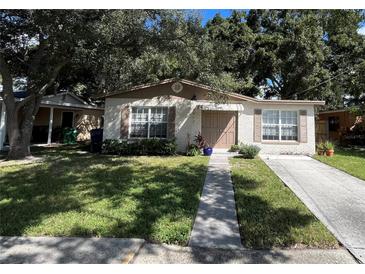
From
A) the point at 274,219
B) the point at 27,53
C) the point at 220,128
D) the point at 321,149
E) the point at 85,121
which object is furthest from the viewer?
the point at 85,121

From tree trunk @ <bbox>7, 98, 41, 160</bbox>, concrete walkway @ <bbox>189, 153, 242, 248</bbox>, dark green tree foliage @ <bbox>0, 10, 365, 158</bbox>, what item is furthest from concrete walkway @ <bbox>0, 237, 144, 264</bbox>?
tree trunk @ <bbox>7, 98, 41, 160</bbox>

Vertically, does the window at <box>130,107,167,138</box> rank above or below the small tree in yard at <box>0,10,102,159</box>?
below

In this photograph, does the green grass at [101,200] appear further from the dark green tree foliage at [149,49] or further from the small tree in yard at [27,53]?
the dark green tree foliage at [149,49]

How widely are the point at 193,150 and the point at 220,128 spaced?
7.47 ft

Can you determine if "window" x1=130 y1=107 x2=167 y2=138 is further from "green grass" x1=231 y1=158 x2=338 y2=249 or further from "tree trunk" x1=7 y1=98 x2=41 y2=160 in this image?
"green grass" x1=231 y1=158 x2=338 y2=249

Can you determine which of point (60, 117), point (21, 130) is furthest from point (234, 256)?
point (60, 117)

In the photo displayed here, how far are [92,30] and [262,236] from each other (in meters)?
8.31

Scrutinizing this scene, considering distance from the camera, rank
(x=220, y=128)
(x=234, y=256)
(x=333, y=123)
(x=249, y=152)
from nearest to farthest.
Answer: (x=234, y=256)
(x=249, y=152)
(x=220, y=128)
(x=333, y=123)

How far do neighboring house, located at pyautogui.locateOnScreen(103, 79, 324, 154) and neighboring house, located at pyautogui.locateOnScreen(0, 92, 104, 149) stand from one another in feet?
17.5

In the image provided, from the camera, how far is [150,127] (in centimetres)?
1467

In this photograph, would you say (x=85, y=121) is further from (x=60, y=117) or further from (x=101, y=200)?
(x=101, y=200)

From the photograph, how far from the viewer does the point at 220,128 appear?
15078mm

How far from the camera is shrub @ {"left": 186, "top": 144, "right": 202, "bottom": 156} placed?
13.7 m

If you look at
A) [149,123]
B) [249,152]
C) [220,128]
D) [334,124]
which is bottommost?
[249,152]
